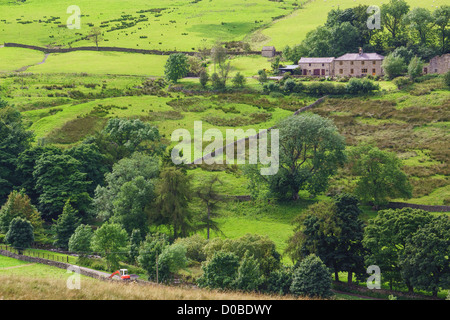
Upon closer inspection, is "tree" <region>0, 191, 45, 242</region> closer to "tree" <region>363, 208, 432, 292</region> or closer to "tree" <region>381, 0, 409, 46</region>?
"tree" <region>363, 208, 432, 292</region>

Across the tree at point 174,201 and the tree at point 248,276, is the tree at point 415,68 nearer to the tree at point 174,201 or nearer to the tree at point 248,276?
the tree at point 174,201

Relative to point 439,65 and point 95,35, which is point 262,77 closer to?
point 439,65

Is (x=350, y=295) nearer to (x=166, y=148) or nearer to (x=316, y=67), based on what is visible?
(x=166, y=148)

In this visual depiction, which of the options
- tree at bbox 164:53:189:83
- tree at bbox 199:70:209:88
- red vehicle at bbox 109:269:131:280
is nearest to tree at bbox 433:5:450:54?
tree at bbox 199:70:209:88

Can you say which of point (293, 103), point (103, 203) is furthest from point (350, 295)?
point (293, 103)

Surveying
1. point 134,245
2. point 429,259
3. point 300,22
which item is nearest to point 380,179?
point 429,259

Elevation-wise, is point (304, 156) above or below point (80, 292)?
above

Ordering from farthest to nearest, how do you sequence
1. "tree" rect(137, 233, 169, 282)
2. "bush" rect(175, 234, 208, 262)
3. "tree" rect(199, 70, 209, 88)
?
"tree" rect(199, 70, 209, 88) → "bush" rect(175, 234, 208, 262) → "tree" rect(137, 233, 169, 282)
